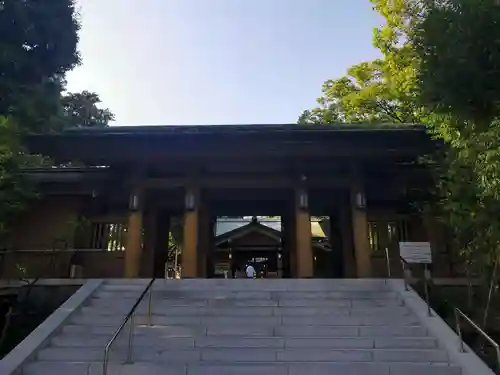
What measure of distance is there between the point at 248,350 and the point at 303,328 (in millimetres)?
1071

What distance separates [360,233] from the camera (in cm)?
1059

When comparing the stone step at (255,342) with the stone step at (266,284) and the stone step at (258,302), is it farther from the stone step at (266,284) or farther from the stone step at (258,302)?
the stone step at (266,284)

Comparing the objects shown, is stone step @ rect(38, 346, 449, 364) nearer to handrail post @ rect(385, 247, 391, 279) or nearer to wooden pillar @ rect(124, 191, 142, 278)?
wooden pillar @ rect(124, 191, 142, 278)

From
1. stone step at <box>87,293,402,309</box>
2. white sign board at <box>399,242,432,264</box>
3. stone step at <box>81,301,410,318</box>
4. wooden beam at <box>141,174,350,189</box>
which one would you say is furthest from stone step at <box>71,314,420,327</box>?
wooden beam at <box>141,174,350,189</box>

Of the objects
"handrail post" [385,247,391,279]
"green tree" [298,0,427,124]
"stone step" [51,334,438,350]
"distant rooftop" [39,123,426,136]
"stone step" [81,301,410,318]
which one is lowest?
"stone step" [51,334,438,350]

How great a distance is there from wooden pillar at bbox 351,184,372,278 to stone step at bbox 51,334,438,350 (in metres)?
3.93

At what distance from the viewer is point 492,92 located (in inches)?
236

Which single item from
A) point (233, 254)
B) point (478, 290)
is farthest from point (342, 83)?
point (478, 290)

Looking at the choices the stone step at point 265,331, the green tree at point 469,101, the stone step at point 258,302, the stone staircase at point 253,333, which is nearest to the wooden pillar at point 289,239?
the stone staircase at point 253,333

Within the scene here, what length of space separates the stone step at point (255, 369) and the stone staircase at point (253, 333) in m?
0.01

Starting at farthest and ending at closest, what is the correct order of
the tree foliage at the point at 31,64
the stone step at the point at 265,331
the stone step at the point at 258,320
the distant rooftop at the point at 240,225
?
1. the distant rooftop at the point at 240,225
2. the tree foliage at the point at 31,64
3. the stone step at the point at 258,320
4. the stone step at the point at 265,331

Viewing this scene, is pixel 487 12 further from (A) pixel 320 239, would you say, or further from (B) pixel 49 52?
(A) pixel 320 239

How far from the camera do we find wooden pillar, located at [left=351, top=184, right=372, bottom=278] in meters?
10.4

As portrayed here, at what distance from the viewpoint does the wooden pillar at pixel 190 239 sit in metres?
10.5
